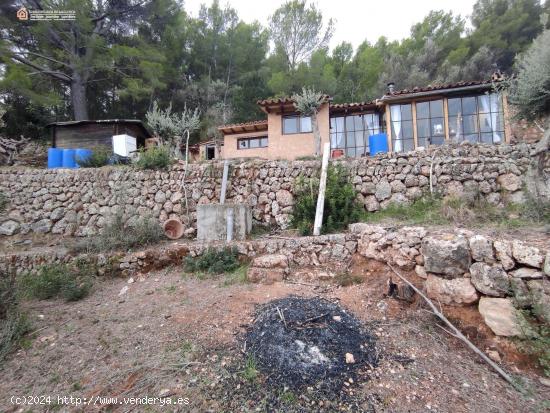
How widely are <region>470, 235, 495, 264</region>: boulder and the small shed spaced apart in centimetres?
1338

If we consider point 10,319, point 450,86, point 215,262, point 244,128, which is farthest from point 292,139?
point 10,319

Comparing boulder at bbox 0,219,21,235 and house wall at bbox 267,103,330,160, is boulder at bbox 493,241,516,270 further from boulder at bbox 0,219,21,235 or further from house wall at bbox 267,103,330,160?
boulder at bbox 0,219,21,235

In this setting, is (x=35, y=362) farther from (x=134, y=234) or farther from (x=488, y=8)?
(x=488, y=8)

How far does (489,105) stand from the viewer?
9383mm

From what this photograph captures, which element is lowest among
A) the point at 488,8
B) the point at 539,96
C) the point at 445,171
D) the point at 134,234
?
the point at 134,234

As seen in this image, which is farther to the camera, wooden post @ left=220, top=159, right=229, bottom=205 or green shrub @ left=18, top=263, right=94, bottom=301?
wooden post @ left=220, top=159, right=229, bottom=205

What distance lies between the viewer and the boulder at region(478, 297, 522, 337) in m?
2.74

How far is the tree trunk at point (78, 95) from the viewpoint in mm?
12866

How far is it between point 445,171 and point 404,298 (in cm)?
419

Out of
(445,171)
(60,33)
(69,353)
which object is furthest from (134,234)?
(60,33)

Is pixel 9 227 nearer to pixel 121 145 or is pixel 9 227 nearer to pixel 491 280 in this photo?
pixel 121 145

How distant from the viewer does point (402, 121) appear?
10023 millimetres

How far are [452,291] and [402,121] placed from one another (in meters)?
8.70

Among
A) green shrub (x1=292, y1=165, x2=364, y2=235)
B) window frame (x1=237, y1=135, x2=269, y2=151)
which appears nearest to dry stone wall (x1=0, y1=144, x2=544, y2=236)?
green shrub (x1=292, y1=165, x2=364, y2=235)
